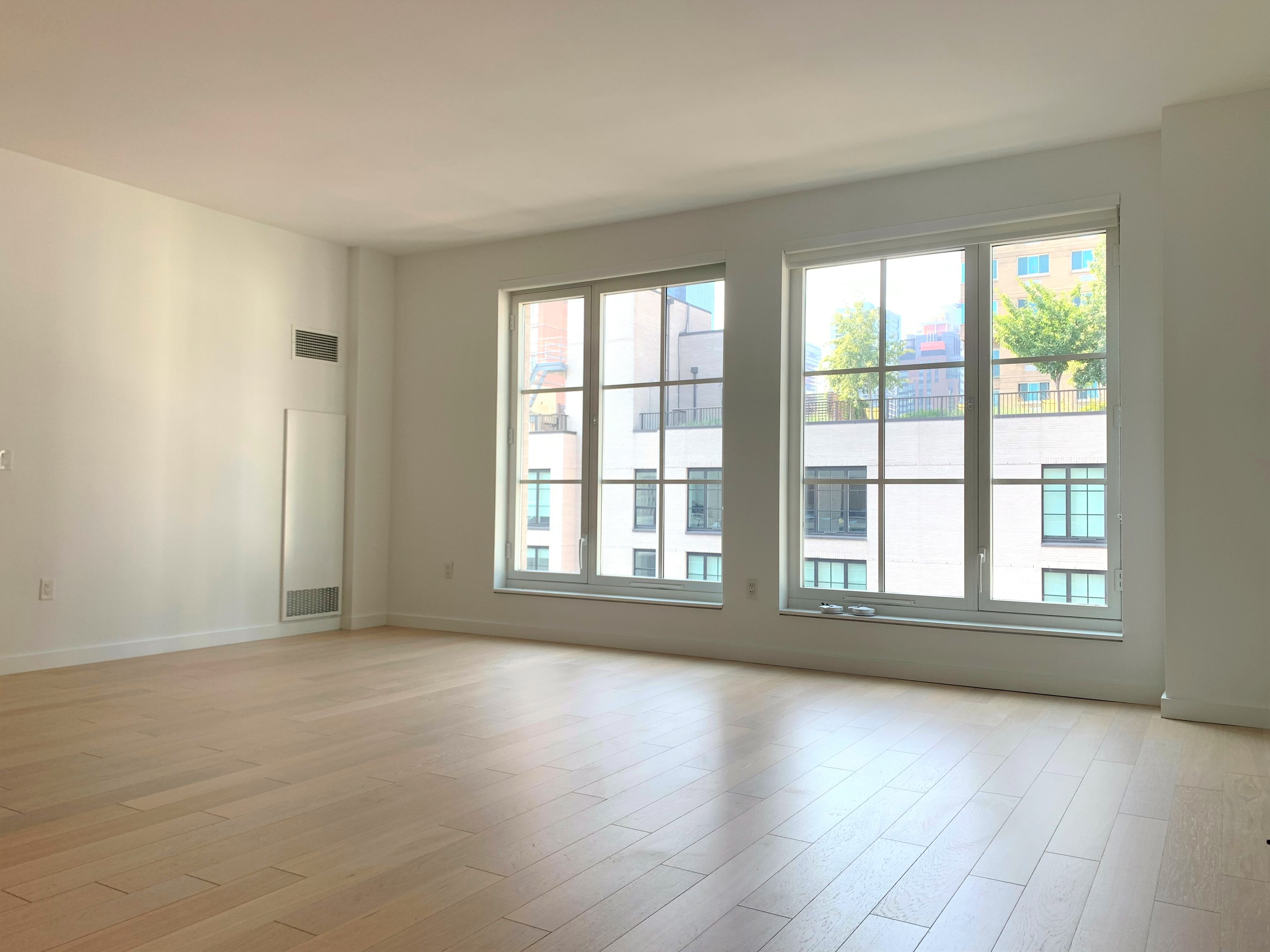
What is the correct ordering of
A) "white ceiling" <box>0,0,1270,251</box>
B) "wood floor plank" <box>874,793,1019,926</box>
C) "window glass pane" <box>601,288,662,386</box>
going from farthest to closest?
"window glass pane" <box>601,288,662,386</box> → "white ceiling" <box>0,0,1270,251</box> → "wood floor plank" <box>874,793,1019,926</box>

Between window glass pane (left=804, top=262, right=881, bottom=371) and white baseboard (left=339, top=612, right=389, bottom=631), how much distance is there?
3.84m

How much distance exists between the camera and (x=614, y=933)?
203 cm

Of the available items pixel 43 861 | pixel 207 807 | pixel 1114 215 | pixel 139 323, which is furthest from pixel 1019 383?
pixel 139 323

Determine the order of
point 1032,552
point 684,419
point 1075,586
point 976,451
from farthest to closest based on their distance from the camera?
point 684,419 → point 976,451 → point 1032,552 → point 1075,586

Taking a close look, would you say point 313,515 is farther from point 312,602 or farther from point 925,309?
point 925,309

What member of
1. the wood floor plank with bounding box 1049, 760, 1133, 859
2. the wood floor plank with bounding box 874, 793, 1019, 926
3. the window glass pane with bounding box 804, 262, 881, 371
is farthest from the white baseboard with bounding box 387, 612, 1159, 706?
the wood floor plank with bounding box 874, 793, 1019, 926

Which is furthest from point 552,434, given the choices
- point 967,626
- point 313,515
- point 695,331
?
point 967,626

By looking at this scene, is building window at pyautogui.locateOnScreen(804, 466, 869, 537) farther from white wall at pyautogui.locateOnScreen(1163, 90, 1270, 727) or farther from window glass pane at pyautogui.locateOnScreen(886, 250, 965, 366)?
white wall at pyautogui.locateOnScreen(1163, 90, 1270, 727)

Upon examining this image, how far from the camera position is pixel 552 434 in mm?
6762

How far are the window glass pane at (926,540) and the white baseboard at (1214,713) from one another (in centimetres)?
117

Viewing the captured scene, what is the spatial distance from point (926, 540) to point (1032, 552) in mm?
568

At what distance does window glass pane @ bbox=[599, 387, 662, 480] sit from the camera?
6.27 metres

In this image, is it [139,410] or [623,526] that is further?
[623,526]

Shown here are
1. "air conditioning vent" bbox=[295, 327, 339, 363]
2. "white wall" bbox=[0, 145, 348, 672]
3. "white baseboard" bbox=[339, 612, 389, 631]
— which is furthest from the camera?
"white baseboard" bbox=[339, 612, 389, 631]
